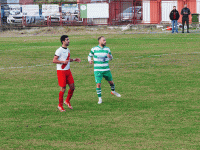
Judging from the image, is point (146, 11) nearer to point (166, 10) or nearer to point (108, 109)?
point (166, 10)

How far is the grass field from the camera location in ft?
25.8

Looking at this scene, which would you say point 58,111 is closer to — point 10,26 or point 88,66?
point 88,66

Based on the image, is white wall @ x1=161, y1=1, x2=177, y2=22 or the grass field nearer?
the grass field

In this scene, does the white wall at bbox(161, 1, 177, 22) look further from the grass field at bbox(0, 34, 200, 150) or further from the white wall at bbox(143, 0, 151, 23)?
the grass field at bbox(0, 34, 200, 150)

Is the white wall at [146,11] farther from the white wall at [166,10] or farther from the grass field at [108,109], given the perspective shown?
the grass field at [108,109]

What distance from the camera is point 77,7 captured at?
45.0 metres

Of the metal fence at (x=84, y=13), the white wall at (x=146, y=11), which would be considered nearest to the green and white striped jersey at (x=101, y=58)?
the metal fence at (x=84, y=13)

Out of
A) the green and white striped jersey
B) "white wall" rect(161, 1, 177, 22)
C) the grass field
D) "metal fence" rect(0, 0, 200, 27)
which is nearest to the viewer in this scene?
the grass field

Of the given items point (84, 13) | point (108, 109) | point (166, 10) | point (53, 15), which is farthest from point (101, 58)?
point (166, 10)

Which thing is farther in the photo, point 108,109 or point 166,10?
point 166,10

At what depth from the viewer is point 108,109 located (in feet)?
34.3

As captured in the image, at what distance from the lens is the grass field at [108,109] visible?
7879 millimetres

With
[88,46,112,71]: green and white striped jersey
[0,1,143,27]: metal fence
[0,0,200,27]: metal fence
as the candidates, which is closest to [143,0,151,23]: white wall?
[0,0,200,27]: metal fence

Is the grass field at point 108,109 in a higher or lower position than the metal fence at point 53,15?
lower
